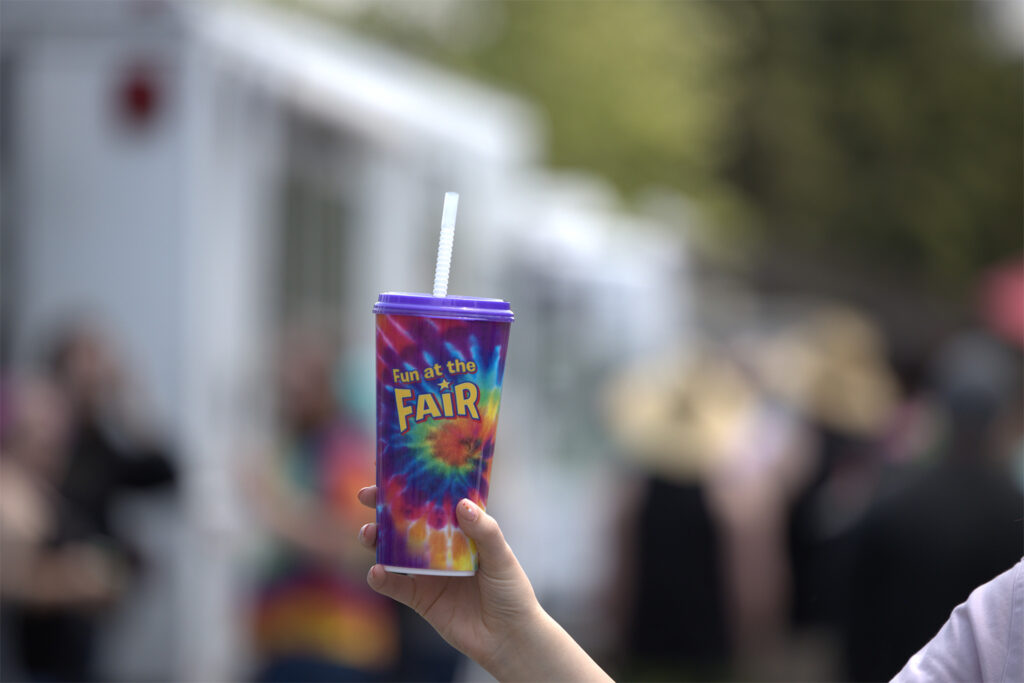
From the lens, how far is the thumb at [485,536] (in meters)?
1.74

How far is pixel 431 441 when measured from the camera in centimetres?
176

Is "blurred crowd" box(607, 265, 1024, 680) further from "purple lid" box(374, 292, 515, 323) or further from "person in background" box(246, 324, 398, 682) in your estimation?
"purple lid" box(374, 292, 515, 323)

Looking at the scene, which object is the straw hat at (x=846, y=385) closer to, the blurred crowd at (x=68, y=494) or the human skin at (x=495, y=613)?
the blurred crowd at (x=68, y=494)

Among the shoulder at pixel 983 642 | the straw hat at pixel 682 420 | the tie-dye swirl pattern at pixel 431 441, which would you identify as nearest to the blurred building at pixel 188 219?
the straw hat at pixel 682 420

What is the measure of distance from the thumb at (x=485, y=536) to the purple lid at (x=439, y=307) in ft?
0.69

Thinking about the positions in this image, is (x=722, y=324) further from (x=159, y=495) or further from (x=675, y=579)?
(x=159, y=495)

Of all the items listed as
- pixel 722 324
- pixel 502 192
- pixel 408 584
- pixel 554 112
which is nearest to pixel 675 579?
pixel 502 192

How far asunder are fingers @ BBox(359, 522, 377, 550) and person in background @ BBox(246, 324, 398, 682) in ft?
10.4

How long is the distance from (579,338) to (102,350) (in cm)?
681

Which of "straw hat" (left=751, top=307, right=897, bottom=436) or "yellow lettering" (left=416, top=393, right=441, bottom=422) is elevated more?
"yellow lettering" (left=416, top=393, right=441, bottom=422)

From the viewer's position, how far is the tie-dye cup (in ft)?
5.76

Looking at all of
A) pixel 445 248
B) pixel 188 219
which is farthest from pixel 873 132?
pixel 445 248

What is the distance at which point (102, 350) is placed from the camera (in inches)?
214

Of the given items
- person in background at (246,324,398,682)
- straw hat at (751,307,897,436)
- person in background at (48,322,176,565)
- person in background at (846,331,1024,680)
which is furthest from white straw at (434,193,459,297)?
straw hat at (751,307,897,436)
